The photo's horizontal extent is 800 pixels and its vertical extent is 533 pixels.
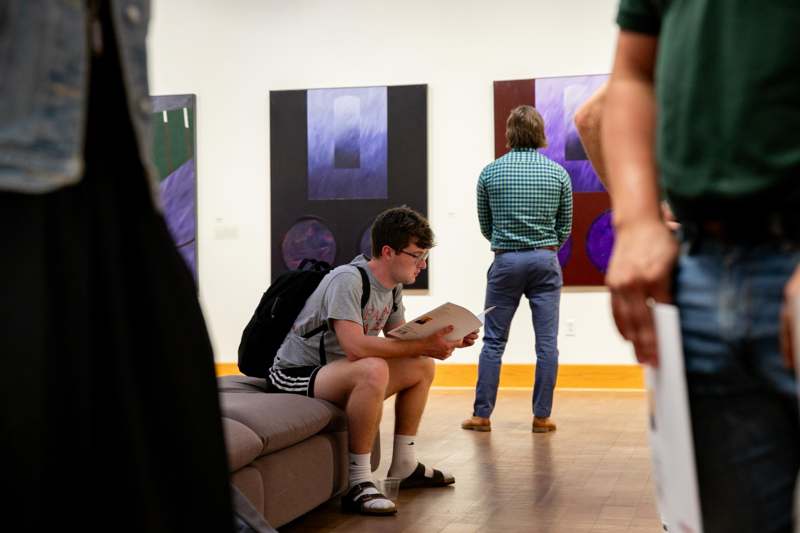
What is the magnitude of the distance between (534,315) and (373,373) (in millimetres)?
2181

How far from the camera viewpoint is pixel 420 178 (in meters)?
7.99

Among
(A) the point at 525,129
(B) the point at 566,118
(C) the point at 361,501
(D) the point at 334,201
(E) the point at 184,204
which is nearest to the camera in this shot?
(C) the point at 361,501

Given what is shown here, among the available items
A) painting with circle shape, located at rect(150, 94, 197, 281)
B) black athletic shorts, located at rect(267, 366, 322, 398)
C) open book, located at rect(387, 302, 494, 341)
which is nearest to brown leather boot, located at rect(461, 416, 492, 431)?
open book, located at rect(387, 302, 494, 341)

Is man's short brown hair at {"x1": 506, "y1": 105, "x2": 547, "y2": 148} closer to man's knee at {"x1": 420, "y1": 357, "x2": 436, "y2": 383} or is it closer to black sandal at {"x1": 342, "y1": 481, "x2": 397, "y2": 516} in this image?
man's knee at {"x1": 420, "y1": 357, "x2": 436, "y2": 383}

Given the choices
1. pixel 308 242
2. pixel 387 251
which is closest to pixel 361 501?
pixel 387 251

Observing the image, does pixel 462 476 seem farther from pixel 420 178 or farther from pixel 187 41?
pixel 187 41

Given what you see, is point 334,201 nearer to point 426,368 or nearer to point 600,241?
point 600,241

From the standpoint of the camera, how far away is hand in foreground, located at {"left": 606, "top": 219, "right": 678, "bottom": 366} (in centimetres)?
110

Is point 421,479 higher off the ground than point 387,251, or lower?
lower

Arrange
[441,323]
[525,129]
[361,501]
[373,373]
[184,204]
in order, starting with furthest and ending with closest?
[184,204] → [525,129] → [441,323] → [373,373] → [361,501]

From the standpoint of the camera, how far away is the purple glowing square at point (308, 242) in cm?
810

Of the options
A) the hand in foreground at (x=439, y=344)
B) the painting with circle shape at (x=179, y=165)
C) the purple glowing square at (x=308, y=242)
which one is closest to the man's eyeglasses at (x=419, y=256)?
the hand in foreground at (x=439, y=344)

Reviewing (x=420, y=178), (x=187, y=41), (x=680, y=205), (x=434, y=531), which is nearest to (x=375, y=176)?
(x=420, y=178)

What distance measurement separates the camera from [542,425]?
5637mm
